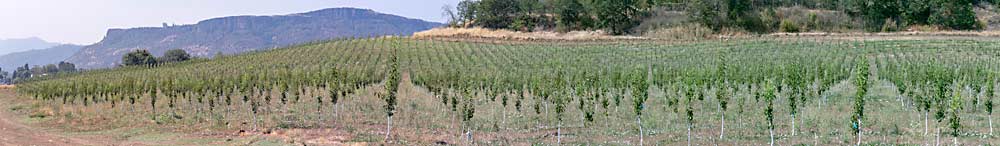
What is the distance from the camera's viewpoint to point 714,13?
70125mm

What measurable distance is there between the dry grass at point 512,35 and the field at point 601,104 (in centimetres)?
1948

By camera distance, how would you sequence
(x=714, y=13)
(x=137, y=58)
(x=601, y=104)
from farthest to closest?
1. (x=137, y=58)
2. (x=714, y=13)
3. (x=601, y=104)

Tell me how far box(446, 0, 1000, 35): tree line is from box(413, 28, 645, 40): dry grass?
2086 millimetres

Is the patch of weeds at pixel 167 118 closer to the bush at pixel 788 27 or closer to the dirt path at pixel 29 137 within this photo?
the dirt path at pixel 29 137

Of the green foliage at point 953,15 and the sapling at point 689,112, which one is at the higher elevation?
the green foliage at point 953,15

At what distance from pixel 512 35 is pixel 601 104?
4588 cm

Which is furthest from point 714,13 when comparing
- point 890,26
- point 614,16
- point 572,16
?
point 890,26

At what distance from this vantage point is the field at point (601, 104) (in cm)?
1848

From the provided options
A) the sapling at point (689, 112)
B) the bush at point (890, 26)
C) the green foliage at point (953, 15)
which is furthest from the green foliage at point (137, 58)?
the green foliage at point (953, 15)

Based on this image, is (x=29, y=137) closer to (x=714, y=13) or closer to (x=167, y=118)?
(x=167, y=118)

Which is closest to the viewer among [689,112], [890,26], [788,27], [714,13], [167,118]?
[689,112]

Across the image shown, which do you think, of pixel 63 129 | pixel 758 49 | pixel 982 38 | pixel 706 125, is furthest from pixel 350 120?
pixel 982 38

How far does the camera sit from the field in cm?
1848

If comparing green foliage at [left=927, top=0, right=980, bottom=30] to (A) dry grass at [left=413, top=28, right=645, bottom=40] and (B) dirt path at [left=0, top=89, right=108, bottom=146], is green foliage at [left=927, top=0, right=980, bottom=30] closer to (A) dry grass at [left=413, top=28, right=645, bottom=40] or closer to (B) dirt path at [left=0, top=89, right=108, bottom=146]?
(A) dry grass at [left=413, top=28, right=645, bottom=40]
